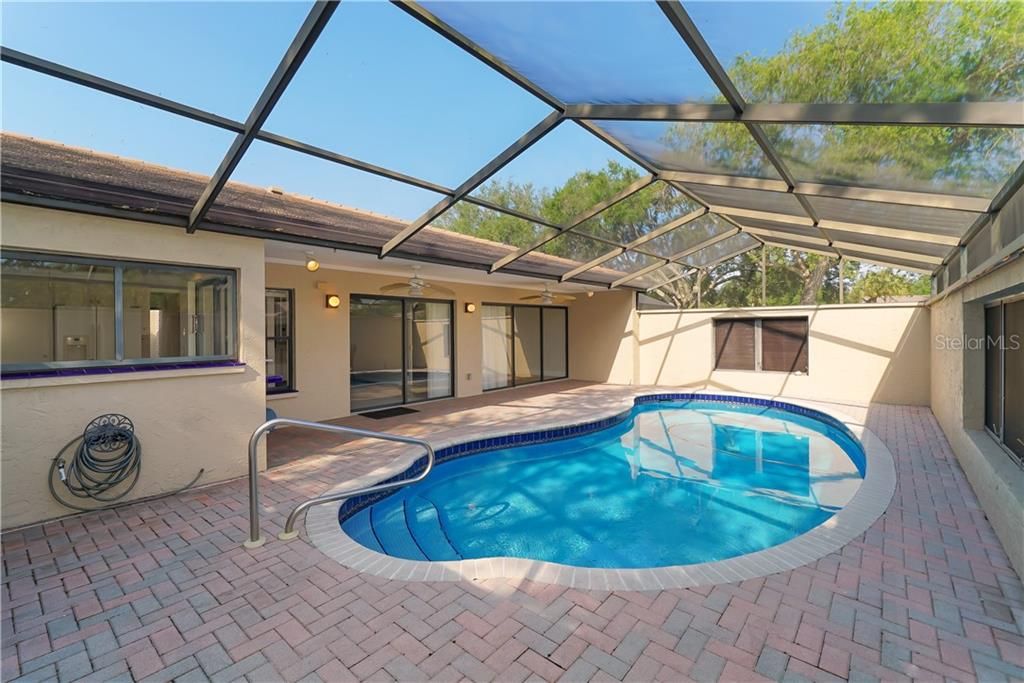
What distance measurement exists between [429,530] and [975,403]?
6981mm

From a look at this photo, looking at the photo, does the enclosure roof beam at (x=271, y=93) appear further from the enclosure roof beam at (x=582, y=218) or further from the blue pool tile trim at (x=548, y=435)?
the enclosure roof beam at (x=582, y=218)

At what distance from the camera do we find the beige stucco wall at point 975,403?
3549 mm

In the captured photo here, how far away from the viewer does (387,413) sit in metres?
9.58

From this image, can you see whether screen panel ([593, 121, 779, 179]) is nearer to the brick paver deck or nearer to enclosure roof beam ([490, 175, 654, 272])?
enclosure roof beam ([490, 175, 654, 272])

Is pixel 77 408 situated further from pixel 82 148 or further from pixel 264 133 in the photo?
pixel 264 133

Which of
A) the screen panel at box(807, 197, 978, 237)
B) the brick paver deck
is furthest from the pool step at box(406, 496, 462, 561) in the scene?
the screen panel at box(807, 197, 978, 237)

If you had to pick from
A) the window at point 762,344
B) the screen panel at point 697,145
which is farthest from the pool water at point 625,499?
the screen panel at point 697,145

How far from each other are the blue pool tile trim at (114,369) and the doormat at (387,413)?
4079 millimetres

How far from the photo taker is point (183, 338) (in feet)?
17.2

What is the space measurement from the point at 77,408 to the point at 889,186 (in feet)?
27.5

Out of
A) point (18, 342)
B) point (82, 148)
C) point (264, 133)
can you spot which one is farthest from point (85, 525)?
point (264, 133)

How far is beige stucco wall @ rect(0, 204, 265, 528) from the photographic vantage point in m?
4.06

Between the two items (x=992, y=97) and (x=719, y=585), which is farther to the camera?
(x=719, y=585)

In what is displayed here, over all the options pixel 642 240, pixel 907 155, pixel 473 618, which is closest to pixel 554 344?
pixel 642 240
